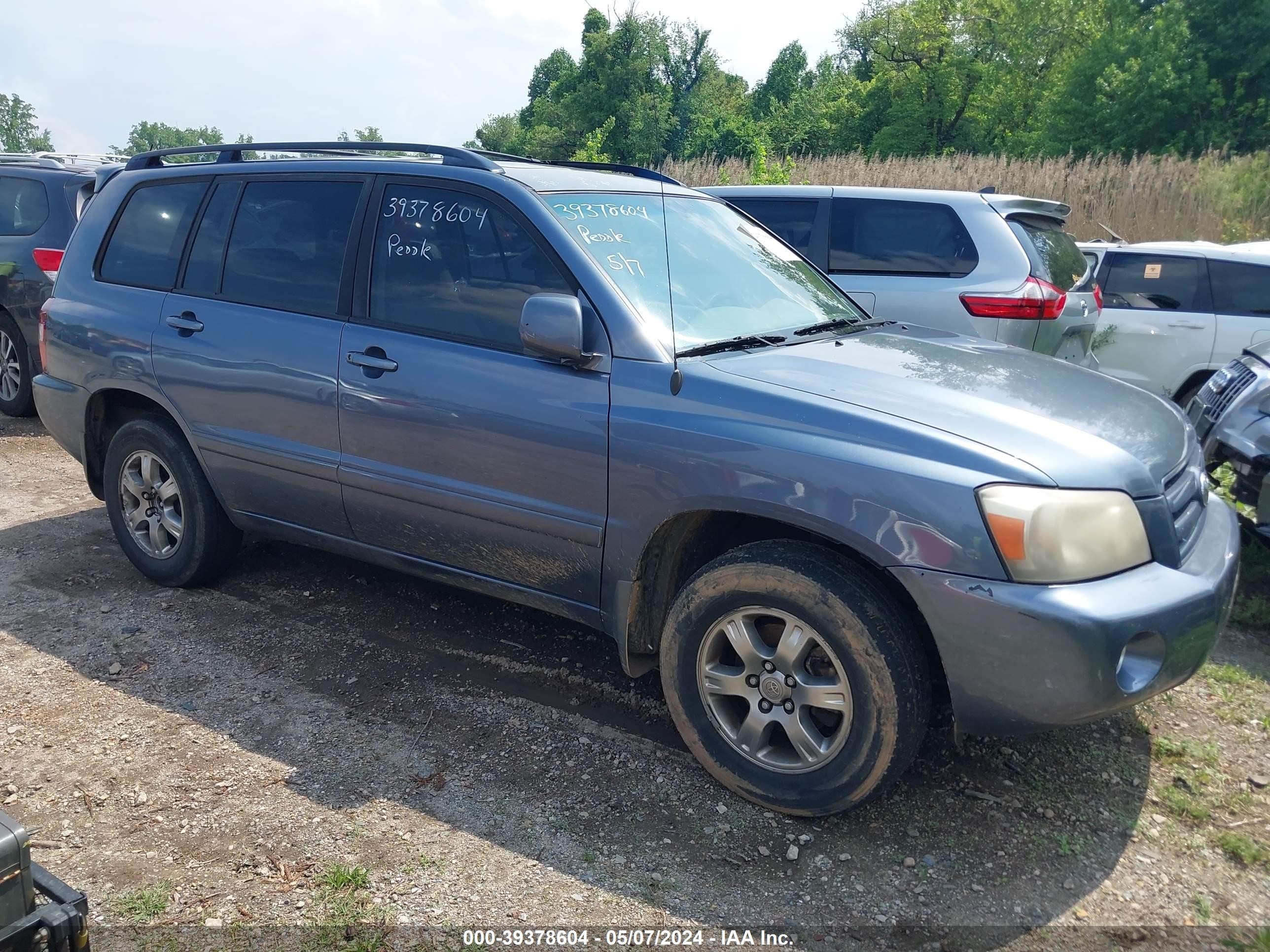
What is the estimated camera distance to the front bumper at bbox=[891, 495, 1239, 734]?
245 centimetres

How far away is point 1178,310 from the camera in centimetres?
773

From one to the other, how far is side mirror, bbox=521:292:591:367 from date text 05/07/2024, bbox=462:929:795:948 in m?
1.66

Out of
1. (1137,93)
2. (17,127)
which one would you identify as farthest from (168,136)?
(1137,93)

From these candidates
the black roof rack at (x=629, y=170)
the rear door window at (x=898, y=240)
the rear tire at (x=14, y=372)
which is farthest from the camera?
the rear tire at (x=14, y=372)

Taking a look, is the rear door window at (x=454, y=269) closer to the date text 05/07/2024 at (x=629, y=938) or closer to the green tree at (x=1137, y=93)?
the date text 05/07/2024 at (x=629, y=938)

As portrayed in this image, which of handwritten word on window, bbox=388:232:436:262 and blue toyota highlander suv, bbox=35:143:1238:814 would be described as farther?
handwritten word on window, bbox=388:232:436:262

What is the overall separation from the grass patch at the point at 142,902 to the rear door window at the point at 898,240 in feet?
18.2

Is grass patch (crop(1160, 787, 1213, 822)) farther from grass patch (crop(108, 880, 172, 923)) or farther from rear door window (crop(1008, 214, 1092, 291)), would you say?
rear door window (crop(1008, 214, 1092, 291))

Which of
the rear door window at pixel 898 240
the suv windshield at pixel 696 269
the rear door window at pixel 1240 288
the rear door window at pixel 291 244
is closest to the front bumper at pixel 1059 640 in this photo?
the suv windshield at pixel 696 269

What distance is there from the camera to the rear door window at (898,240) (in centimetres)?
638

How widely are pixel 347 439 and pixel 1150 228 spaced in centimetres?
1451

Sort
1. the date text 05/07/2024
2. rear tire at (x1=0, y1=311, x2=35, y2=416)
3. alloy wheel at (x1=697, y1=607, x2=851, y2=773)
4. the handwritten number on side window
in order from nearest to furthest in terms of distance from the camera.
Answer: the date text 05/07/2024 → alloy wheel at (x1=697, y1=607, x2=851, y2=773) → the handwritten number on side window → rear tire at (x1=0, y1=311, x2=35, y2=416)

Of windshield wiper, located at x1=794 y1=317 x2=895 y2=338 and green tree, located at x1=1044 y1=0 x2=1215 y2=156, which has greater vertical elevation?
green tree, located at x1=1044 y1=0 x2=1215 y2=156

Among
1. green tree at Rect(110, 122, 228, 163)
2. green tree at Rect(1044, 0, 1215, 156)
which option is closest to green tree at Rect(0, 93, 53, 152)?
green tree at Rect(110, 122, 228, 163)
